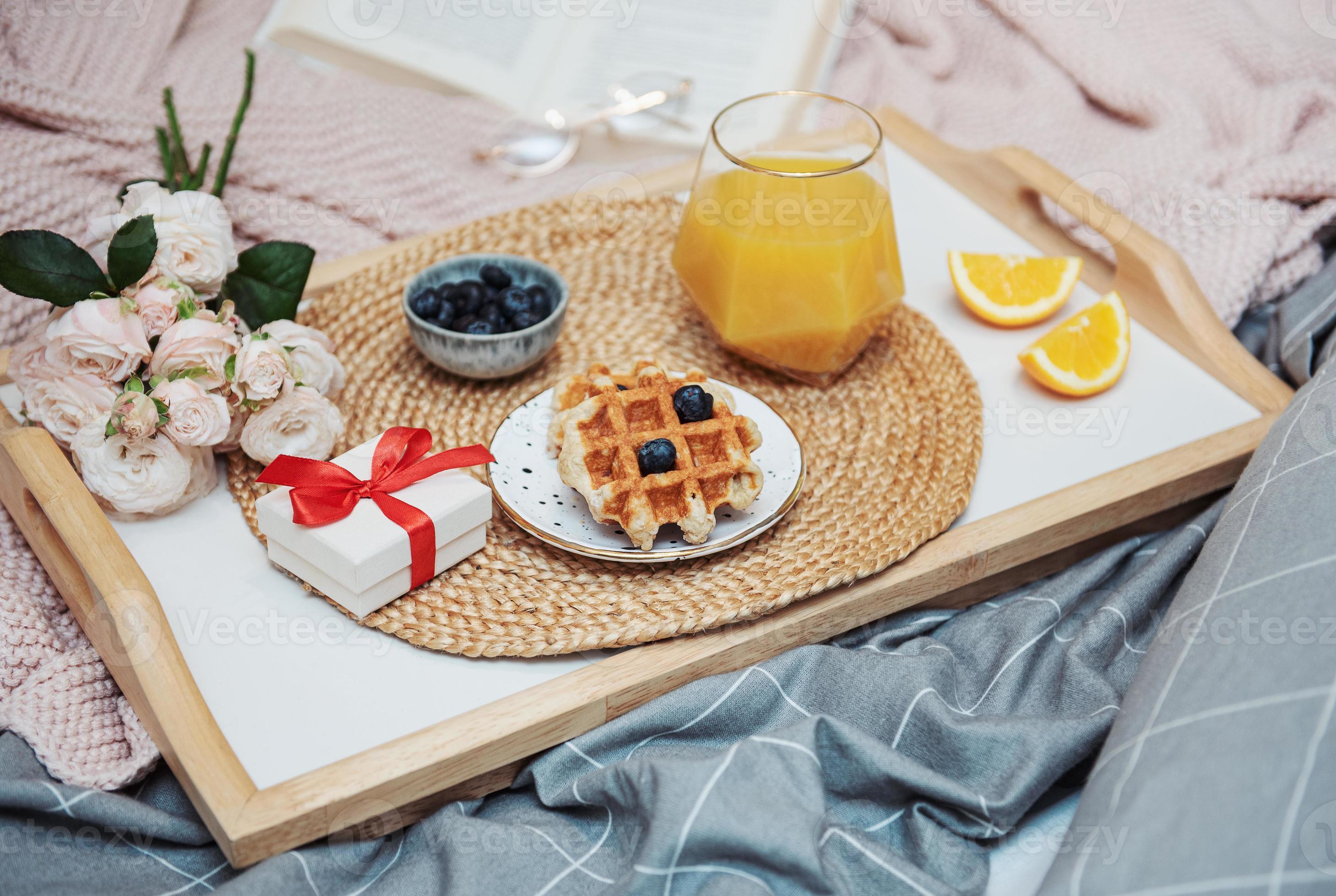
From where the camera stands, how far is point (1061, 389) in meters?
1.29

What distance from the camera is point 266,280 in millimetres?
1168

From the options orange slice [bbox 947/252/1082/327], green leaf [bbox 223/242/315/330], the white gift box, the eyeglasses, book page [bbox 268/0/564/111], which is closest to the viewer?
the white gift box

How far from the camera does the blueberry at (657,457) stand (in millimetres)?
1060

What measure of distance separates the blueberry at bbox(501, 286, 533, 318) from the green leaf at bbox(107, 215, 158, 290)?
14.1 inches

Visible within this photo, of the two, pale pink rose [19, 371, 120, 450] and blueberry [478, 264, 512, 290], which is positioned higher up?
blueberry [478, 264, 512, 290]

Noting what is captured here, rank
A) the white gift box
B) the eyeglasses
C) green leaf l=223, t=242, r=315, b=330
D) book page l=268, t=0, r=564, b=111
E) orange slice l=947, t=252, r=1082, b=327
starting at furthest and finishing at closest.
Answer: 1. book page l=268, t=0, r=564, b=111
2. the eyeglasses
3. orange slice l=947, t=252, r=1082, b=327
4. green leaf l=223, t=242, r=315, b=330
5. the white gift box

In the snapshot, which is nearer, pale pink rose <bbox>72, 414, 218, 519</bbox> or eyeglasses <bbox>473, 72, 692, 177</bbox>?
pale pink rose <bbox>72, 414, 218, 519</bbox>

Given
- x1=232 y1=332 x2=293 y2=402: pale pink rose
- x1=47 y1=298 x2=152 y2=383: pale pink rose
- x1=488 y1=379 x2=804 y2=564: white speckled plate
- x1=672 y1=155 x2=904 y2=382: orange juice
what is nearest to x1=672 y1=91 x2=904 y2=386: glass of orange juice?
x1=672 y1=155 x2=904 y2=382: orange juice

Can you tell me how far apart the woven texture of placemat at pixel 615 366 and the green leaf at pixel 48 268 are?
21 centimetres

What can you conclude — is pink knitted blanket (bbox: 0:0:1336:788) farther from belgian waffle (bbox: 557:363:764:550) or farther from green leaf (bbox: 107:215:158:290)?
belgian waffle (bbox: 557:363:764:550)

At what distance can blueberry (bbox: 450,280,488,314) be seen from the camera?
49.1 inches

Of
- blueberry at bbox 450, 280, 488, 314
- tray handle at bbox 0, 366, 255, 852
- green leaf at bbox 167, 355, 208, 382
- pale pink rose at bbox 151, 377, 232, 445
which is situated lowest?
tray handle at bbox 0, 366, 255, 852

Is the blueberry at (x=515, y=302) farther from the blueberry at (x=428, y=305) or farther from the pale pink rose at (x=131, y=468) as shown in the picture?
the pale pink rose at (x=131, y=468)

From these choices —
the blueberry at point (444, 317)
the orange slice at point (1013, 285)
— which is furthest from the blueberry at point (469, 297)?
the orange slice at point (1013, 285)
